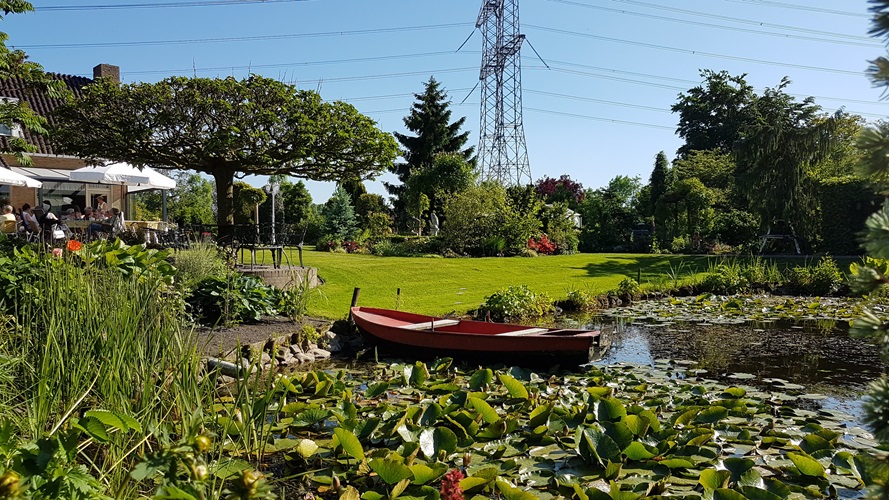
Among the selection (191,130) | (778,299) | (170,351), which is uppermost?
(191,130)

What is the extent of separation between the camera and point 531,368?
762 cm

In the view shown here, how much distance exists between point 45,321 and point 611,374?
5327 mm

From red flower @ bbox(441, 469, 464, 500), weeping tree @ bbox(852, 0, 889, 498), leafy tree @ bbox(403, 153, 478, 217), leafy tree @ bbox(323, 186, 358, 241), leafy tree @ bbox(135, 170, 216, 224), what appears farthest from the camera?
leafy tree @ bbox(135, 170, 216, 224)

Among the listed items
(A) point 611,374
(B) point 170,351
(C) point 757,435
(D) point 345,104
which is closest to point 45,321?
(B) point 170,351

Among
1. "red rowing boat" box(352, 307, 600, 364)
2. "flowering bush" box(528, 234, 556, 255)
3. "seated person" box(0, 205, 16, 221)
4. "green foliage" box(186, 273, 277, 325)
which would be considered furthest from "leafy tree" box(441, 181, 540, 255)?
"red rowing boat" box(352, 307, 600, 364)

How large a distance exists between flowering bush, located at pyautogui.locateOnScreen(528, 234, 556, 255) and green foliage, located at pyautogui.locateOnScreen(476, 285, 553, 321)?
10812 millimetres

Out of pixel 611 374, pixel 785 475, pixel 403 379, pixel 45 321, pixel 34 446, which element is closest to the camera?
pixel 34 446

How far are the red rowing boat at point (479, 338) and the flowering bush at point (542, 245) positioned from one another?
1438 cm

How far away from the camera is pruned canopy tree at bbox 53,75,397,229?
12477mm

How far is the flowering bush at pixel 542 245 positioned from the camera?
76.0ft

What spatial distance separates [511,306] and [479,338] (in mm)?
3668

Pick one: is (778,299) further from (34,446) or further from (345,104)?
(34,446)

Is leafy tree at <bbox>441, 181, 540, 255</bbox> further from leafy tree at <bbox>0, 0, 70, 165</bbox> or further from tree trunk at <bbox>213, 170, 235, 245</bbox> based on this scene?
leafy tree at <bbox>0, 0, 70, 165</bbox>

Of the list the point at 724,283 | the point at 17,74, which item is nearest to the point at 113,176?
the point at 17,74
